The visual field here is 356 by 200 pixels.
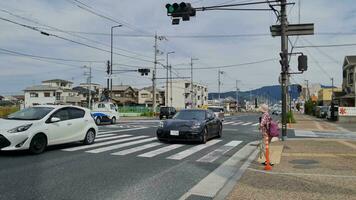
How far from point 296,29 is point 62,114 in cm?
1038

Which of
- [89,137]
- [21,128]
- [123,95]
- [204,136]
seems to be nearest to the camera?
[21,128]

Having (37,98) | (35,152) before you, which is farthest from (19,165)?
(37,98)

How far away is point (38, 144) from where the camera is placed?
36.5ft

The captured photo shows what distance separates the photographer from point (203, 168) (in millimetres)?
9602

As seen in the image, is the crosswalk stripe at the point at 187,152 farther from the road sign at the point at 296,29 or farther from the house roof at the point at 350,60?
the house roof at the point at 350,60

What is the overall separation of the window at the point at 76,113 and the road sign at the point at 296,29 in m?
8.87

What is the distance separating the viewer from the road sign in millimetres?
16781

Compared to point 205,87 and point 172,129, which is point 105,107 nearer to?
point 172,129

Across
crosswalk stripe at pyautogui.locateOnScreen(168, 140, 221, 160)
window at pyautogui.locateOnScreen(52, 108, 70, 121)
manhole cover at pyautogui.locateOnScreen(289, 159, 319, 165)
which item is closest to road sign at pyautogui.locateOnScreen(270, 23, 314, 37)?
crosswalk stripe at pyautogui.locateOnScreen(168, 140, 221, 160)

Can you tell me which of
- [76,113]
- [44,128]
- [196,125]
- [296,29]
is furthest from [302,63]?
[44,128]

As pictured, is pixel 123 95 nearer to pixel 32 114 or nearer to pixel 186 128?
pixel 186 128

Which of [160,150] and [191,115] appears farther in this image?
[191,115]

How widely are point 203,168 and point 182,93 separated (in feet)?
349

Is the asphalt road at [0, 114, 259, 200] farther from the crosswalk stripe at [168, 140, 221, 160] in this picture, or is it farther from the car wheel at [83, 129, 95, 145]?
the car wheel at [83, 129, 95, 145]
